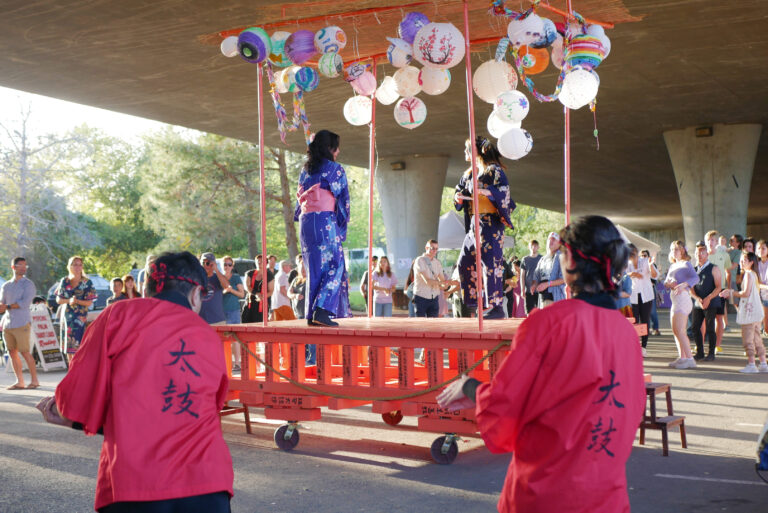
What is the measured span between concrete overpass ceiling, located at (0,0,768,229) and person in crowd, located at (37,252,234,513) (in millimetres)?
4603

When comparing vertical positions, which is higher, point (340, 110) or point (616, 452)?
point (340, 110)

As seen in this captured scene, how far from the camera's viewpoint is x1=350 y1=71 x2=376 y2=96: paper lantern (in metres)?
7.94

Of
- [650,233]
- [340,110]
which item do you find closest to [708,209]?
[340,110]

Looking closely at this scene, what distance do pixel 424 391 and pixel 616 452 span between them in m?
3.53

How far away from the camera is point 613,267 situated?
262cm

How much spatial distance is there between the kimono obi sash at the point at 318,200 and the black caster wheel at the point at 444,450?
220 centimetres

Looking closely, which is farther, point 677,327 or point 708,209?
point 708,209

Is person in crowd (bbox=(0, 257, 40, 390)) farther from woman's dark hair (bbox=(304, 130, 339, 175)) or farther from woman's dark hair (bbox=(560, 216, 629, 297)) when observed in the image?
woman's dark hair (bbox=(560, 216, 629, 297))

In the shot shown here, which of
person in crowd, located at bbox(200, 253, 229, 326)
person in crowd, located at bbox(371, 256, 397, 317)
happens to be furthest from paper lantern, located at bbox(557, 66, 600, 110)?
person in crowd, located at bbox(371, 256, 397, 317)

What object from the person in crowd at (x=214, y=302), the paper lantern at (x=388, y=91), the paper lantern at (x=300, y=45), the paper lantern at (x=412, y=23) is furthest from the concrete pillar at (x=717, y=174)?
the paper lantern at (x=300, y=45)

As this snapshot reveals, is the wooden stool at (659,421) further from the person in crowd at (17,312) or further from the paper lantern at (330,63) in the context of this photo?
the person in crowd at (17,312)

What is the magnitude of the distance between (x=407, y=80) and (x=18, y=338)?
6475 mm

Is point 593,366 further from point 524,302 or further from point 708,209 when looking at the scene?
point 708,209

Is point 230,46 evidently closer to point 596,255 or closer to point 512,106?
point 512,106
